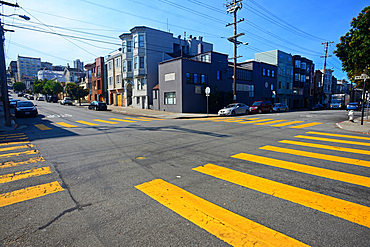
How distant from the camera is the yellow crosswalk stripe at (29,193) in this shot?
12.0 ft

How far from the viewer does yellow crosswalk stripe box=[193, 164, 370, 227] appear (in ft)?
10.0

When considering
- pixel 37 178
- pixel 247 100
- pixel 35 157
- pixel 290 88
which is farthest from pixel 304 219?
pixel 290 88

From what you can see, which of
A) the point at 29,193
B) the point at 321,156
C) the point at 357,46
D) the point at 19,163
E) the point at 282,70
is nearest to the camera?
the point at 29,193

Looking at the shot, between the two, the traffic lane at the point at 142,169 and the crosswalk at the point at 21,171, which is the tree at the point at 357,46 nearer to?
the traffic lane at the point at 142,169

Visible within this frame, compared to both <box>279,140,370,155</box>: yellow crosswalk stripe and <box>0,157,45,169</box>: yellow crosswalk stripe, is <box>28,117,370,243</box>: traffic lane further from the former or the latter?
<box>279,140,370,155</box>: yellow crosswalk stripe

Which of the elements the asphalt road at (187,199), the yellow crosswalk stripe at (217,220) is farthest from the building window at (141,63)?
the yellow crosswalk stripe at (217,220)

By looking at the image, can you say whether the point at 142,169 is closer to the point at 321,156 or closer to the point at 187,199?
the point at 187,199

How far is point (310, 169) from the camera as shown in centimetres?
506

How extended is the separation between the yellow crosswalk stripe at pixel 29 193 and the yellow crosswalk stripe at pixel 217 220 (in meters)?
1.73

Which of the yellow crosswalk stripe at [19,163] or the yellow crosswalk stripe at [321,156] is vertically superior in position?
the yellow crosswalk stripe at [321,156]

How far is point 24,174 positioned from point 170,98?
2530 centimetres

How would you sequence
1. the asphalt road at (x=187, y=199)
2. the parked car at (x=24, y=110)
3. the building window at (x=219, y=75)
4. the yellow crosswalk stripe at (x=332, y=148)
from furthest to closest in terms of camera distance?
the building window at (x=219, y=75) → the parked car at (x=24, y=110) → the yellow crosswalk stripe at (x=332, y=148) → the asphalt road at (x=187, y=199)

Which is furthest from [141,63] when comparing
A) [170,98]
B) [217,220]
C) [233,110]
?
[217,220]

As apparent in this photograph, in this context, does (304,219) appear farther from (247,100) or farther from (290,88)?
(290,88)
